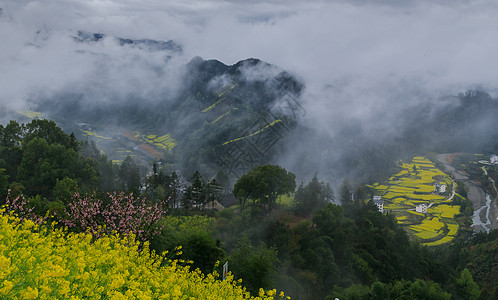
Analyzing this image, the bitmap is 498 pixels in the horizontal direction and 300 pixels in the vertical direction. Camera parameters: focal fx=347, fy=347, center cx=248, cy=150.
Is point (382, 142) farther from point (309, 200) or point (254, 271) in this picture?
point (254, 271)

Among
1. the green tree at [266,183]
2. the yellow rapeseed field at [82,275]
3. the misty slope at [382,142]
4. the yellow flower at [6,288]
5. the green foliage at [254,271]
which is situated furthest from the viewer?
the misty slope at [382,142]

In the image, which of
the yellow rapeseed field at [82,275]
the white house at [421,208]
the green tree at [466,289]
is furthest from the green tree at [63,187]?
the white house at [421,208]

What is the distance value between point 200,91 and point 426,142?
363 ft

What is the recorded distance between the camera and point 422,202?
3575 inches

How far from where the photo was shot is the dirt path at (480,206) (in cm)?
8134

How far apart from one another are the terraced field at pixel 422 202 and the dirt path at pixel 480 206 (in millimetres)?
4822

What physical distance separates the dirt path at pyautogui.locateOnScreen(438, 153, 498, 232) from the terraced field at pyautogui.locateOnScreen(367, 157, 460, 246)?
482 cm

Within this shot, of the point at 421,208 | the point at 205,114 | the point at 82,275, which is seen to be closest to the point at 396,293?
the point at 82,275

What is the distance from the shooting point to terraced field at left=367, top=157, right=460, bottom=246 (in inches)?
2798

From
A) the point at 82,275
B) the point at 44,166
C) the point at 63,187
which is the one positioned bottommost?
the point at 82,275

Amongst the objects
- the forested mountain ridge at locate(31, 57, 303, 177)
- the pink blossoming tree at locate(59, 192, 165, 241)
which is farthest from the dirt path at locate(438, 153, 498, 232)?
the pink blossoming tree at locate(59, 192, 165, 241)

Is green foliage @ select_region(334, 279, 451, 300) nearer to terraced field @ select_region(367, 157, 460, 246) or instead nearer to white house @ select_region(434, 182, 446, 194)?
terraced field @ select_region(367, 157, 460, 246)

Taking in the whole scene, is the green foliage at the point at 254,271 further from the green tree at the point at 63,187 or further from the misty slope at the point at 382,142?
the misty slope at the point at 382,142

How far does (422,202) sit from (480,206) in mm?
19609
